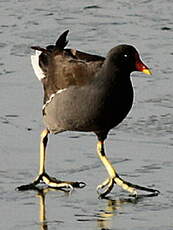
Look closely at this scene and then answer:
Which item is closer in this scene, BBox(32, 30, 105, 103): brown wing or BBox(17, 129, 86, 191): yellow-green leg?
BBox(17, 129, 86, 191): yellow-green leg

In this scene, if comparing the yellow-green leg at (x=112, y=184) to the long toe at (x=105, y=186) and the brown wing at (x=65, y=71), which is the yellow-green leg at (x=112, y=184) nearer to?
the long toe at (x=105, y=186)

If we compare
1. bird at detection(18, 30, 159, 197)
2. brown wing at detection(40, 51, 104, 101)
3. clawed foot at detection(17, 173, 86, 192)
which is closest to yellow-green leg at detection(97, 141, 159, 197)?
bird at detection(18, 30, 159, 197)

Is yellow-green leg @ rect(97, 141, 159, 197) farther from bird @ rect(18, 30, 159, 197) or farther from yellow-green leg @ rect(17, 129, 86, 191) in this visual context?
yellow-green leg @ rect(17, 129, 86, 191)

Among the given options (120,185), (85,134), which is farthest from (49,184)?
(85,134)

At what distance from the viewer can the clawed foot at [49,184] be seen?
701 centimetres

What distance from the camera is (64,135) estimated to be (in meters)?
8.30

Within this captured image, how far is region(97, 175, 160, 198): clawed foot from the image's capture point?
6.91m

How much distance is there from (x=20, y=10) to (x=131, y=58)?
5302 mm

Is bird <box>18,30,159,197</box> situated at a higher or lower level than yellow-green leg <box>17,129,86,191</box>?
higher

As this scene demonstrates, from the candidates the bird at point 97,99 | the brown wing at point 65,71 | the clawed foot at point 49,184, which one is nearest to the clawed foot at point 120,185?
the bird at point 97,99

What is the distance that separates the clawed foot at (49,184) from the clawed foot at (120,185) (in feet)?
0.48

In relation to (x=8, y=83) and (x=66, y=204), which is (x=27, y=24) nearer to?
(x=8, y=83)

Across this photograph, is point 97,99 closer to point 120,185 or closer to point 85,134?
point 120,185

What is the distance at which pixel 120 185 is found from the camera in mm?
7109
